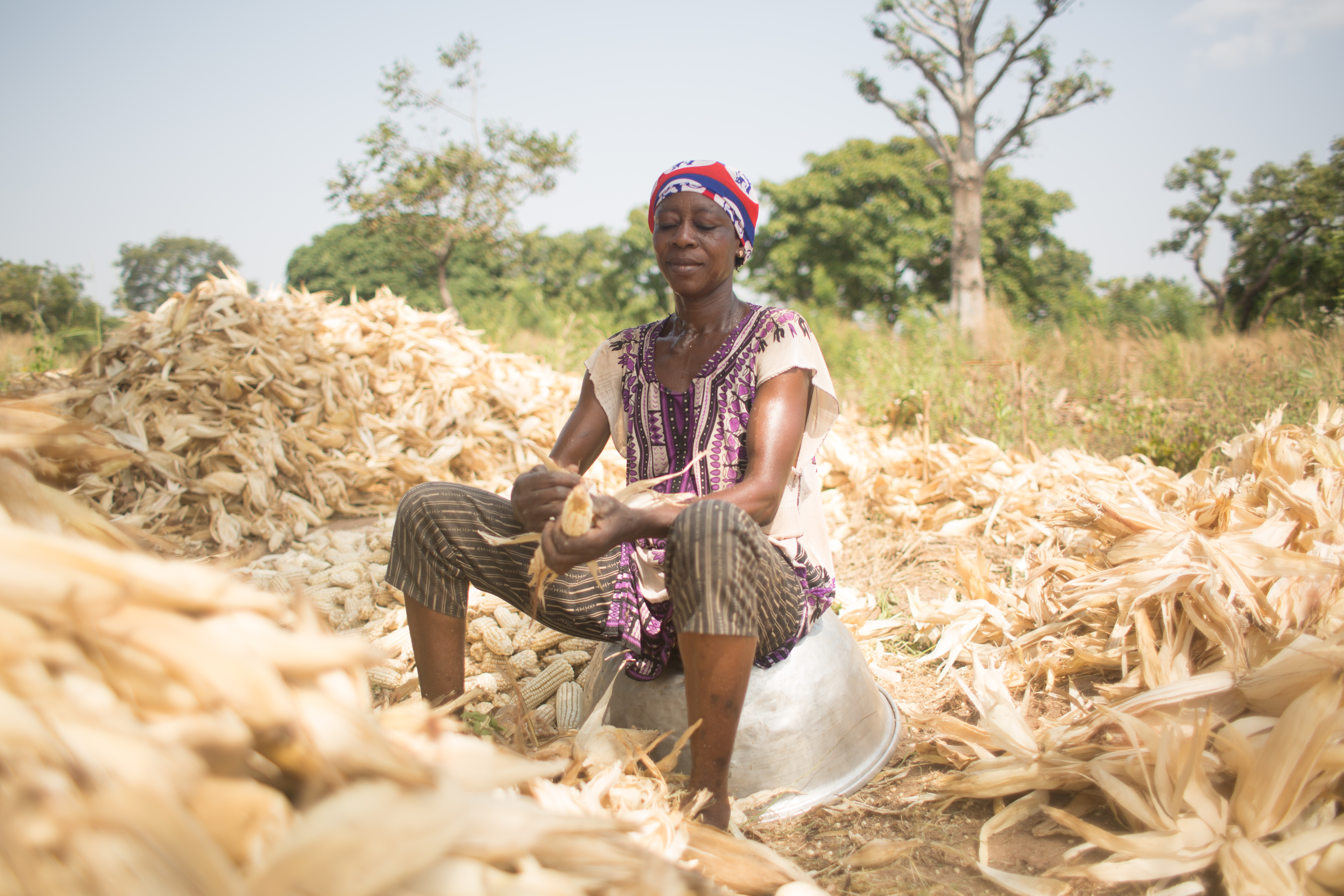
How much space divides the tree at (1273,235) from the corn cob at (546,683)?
14.2m

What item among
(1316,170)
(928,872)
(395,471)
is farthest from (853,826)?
(1316,170)

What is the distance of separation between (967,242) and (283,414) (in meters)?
9.03

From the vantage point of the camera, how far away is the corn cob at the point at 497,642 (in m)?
2.52

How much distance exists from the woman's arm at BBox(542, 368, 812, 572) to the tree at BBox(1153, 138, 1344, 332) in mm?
13936

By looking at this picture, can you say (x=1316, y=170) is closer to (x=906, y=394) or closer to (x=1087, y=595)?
(x=906, y=394)

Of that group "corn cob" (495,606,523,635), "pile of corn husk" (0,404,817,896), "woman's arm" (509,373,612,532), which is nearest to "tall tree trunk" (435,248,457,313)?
"corn cob" (495,606,523,635)

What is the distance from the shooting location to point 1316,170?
15.7 m

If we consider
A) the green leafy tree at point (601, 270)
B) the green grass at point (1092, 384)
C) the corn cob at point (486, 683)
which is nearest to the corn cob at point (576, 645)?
the corn cob at point (486, 683)

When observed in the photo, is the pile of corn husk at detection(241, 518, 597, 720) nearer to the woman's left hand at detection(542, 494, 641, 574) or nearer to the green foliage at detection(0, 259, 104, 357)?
the woman's left hand at detection(542, 494, 641, 574)

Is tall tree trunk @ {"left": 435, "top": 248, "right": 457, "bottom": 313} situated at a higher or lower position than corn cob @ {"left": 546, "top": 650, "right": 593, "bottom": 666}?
higher

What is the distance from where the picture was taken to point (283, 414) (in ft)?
13.1

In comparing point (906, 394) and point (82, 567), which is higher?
point (906, 394)

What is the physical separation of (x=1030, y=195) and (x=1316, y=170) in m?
8.43

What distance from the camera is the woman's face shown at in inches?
76.4
